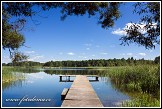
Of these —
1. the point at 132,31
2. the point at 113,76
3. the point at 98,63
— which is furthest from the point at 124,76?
the point at 98,63

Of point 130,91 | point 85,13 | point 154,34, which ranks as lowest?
point 130,91

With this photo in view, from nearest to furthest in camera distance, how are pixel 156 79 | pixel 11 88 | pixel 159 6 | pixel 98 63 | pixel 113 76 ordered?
pixel 159 6 → pixel 156 79 → pixel 11 88 → pixel 113 76 → pixel 98 63

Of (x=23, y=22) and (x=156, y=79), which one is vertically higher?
(x=23, y=22)

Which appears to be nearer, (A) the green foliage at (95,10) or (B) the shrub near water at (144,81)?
(A) the green foliage at (95,10)

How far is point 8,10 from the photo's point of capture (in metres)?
6.34

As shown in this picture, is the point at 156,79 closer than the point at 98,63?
Yes

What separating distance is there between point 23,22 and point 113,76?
36.5ft

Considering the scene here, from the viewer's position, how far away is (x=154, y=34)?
606 cm

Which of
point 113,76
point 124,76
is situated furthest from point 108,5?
point 113,76

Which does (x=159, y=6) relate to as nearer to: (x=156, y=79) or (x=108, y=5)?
(x=108, y=5)

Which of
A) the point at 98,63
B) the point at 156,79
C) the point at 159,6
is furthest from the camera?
the point at 98,63

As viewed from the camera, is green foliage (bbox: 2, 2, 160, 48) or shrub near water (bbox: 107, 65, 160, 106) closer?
green foliage (bbox: 2, 2, 160, 48)

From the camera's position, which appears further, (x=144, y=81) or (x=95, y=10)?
(x=144, y=81)

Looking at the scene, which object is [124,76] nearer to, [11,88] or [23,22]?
[11,88]
